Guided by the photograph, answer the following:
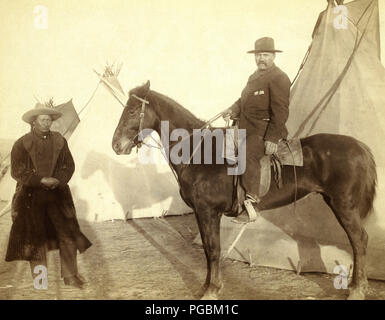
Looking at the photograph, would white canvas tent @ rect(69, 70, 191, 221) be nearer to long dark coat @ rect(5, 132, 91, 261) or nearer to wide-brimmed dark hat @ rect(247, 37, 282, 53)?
long dark coat @ rect(5, 132, 91, 261)

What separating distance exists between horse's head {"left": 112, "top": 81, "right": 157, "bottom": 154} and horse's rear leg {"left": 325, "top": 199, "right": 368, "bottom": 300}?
2.94 metres

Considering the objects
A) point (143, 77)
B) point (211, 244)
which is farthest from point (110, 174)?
point (211, 244)

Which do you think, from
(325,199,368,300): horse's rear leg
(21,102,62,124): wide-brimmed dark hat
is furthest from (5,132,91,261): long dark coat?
(325,199,368,300): horse's rear leg

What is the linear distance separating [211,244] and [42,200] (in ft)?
8.52

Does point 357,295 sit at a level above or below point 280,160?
below

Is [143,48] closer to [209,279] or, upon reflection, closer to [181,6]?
[181,6]

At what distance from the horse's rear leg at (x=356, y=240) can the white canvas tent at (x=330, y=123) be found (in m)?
0.74

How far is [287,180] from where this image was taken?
473cm

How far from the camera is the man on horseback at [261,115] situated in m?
4.49

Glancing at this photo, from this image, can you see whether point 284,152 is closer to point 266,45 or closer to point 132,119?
point 266,45

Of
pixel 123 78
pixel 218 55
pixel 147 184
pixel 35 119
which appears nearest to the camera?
pixel 35 119
